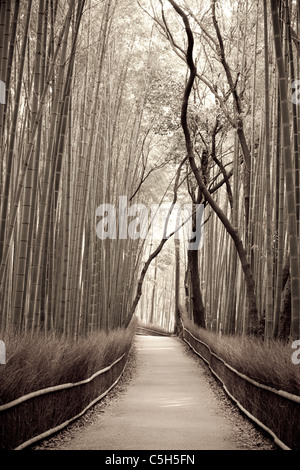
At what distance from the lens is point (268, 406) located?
3.48m

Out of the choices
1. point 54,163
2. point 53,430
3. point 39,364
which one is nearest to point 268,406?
point 53,430

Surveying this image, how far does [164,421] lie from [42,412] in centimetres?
118

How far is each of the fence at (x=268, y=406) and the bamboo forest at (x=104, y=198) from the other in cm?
2

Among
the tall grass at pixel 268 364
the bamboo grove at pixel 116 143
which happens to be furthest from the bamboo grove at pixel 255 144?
the tall grass at pixel 268 364

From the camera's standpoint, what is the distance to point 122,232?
8.89 metres

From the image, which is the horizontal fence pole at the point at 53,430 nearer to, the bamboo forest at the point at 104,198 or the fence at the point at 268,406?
the bamboo forest at the point at 104,198

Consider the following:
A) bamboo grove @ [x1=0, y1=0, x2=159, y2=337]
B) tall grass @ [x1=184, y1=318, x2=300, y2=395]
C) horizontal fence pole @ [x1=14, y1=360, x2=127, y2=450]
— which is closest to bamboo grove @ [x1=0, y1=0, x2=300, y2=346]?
bamboo grove @ [x1=0, y1=0, x2=159, y2=337]

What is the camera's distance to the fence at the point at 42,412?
2.65 m

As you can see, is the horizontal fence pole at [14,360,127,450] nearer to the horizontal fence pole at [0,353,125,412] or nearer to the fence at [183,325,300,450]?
the horizontal fence pole at [0,353,125,412]

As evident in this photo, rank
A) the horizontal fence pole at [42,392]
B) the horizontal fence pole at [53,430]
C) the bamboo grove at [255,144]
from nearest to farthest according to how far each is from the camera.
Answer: the horizontal fence pole at [42,392] < the horizontal fence pole at [53,430] < the bamboo grove at [255,144]

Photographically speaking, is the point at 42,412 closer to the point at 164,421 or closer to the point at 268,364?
the point at 164,421

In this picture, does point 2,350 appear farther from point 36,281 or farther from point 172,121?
point 172,121

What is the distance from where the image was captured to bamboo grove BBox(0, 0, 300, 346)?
13.0 feet

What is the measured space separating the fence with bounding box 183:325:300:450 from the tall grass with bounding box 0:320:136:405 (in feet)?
3.75
